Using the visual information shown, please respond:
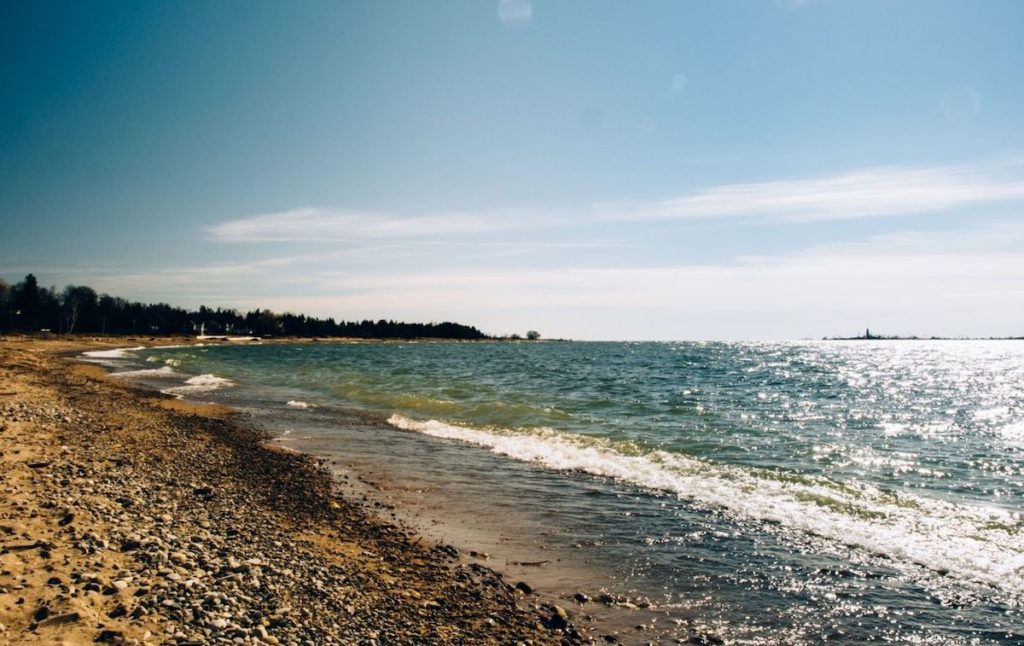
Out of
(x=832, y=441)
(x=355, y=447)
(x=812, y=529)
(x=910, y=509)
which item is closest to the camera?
(x=812, y=529)

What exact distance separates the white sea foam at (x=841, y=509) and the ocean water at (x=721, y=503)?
65 millimetres

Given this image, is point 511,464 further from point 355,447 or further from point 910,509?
point 910,509

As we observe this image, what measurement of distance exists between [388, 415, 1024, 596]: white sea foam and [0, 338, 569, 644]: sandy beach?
7.17m

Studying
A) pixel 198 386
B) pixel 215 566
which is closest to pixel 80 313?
pixel 198 386

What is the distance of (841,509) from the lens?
13.3m

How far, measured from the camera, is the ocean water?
8.32 metres

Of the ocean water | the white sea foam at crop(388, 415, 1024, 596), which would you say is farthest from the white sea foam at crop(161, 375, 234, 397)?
the white sea foam at crop(388, 415, 1024, 596)

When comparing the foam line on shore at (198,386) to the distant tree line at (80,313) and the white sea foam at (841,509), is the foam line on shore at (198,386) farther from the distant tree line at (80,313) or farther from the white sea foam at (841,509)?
the distant tree line at (80,313)

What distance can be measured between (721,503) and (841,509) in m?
2.75

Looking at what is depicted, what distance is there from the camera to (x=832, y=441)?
899 inches

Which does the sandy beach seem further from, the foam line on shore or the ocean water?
the foam line on shore

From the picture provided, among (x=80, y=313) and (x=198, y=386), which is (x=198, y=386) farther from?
(x=80, y=313)

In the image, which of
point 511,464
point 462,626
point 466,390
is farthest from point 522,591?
point 466,390

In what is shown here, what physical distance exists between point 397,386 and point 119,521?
3395 cm
